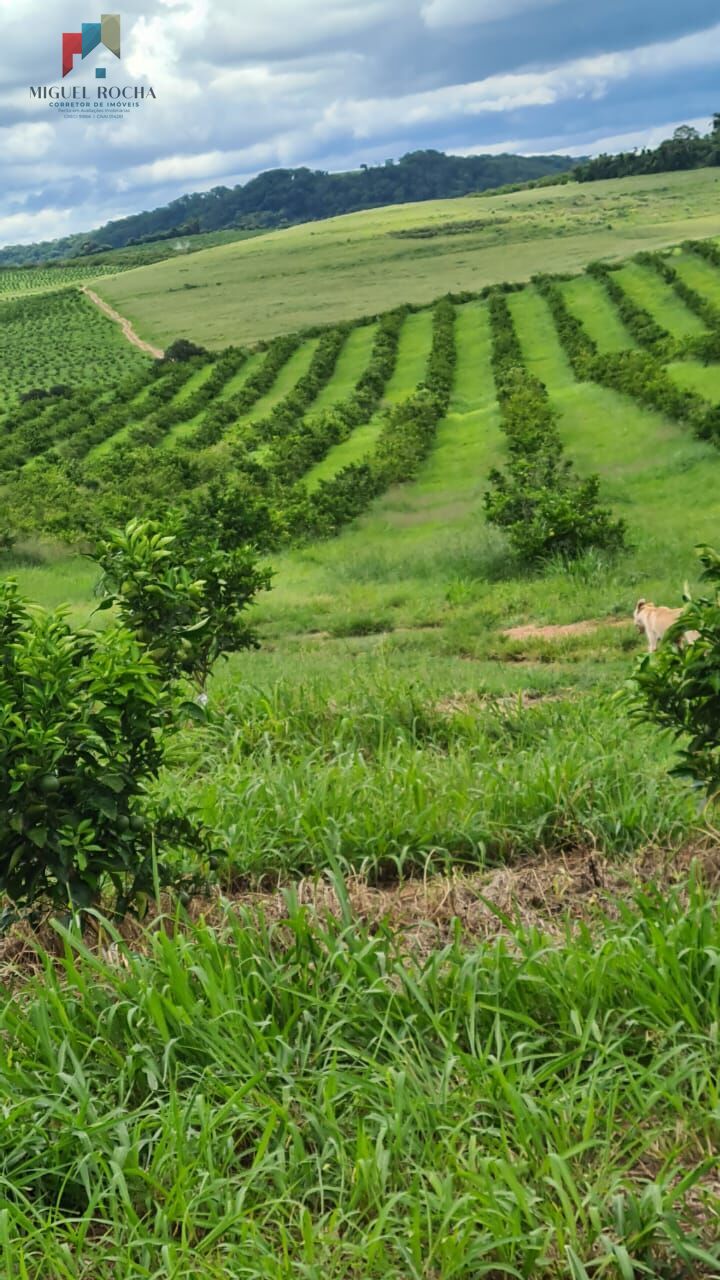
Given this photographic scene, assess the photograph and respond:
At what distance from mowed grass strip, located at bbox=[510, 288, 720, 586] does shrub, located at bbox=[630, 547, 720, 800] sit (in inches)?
343

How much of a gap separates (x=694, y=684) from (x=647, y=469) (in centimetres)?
1888

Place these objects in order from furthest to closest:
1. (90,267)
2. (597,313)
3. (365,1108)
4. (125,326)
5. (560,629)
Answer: (90,267) → (125,326) → (597,313) → (560,629) → (365,1108)

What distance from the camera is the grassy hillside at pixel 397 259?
60906 millimetres

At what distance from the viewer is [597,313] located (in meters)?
45.5

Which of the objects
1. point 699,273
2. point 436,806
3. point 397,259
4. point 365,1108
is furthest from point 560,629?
point 397,259

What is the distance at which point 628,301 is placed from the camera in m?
44.4

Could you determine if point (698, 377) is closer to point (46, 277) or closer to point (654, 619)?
point (654, 619)

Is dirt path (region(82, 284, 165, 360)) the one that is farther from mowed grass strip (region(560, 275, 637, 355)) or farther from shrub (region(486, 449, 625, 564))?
shrub (region(486, 449, 625, 564))

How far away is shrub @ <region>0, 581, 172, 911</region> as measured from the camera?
3.46 meters

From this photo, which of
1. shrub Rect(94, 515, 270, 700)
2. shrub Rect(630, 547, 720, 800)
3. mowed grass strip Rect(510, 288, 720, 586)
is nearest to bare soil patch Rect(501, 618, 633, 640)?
mowed grass strip Rect(510, 288, 720, 586)

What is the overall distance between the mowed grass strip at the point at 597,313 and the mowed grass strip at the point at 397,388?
21.9 feet

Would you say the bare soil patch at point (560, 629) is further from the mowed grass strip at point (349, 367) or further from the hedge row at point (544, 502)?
the mowed grass strip at point (349, 367)

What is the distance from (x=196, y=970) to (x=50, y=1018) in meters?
0.47

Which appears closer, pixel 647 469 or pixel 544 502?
pixel 544 502
